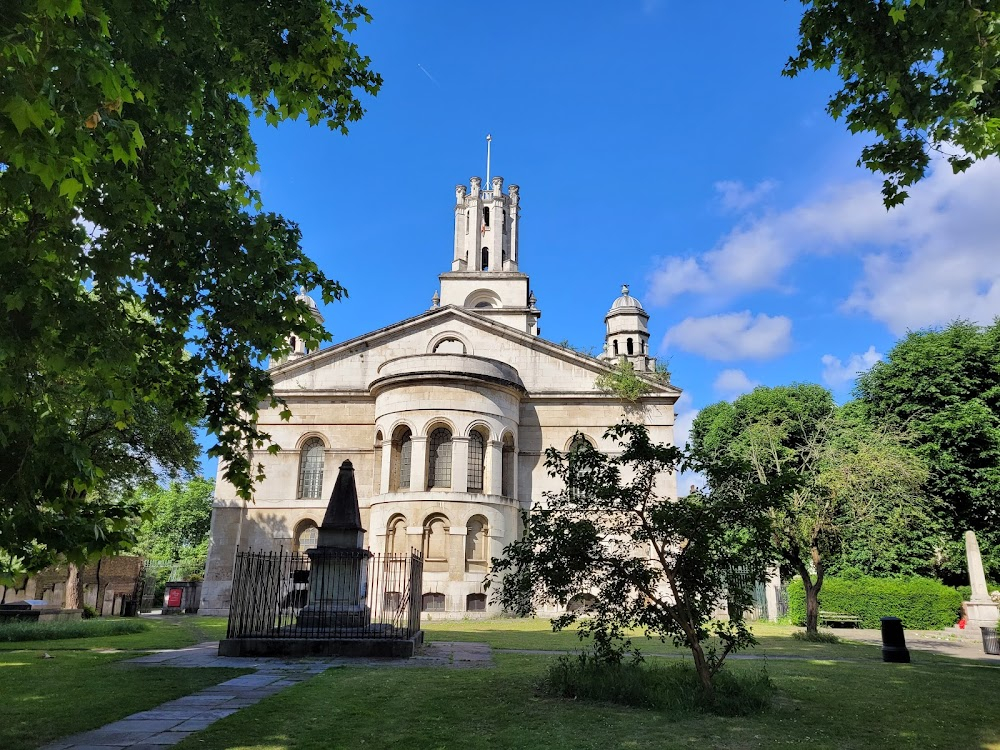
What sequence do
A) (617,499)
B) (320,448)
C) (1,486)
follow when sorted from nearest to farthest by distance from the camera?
(1,486) < (617,499) < (320,448)

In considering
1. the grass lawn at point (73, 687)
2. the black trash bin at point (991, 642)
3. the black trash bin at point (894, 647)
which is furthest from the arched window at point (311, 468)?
the black trash bin at point (991, 642)

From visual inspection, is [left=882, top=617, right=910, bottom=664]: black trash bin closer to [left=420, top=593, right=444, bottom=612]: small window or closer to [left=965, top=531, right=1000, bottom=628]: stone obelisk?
[left=965, top=531, right=1000, bottom=628]: stone obelisk

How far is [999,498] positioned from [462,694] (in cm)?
2991

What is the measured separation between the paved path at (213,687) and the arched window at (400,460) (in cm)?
1148

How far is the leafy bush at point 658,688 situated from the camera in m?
8.64

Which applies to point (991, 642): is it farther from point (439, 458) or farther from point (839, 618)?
point (439, 458)

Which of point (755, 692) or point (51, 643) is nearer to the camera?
point (755, 692)

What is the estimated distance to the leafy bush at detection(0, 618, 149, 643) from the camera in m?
17.0

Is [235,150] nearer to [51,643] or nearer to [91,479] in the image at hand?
[91,479]

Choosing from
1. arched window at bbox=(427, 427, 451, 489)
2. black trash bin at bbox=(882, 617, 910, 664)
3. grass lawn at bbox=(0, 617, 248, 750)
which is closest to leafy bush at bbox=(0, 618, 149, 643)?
grass lawn at bbox=(0, 617, 248, 750)

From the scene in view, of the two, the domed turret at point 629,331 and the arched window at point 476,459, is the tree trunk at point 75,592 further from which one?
the domed turret at point 629,331

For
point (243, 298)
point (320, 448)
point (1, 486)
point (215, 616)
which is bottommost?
point (215, 616)

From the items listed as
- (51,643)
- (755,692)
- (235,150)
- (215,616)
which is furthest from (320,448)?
(755,692)

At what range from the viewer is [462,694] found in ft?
30.9
